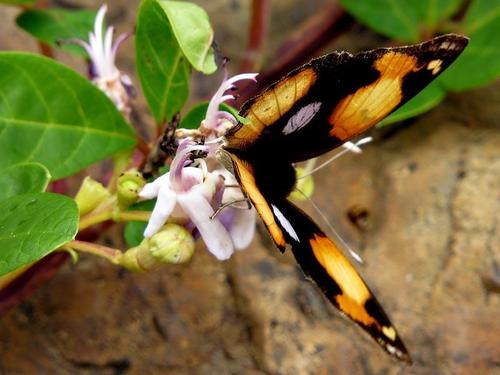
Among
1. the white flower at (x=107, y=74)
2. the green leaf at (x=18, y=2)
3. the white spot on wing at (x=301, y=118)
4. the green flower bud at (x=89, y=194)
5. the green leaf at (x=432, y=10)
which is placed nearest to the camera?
the white spot on wing at (x=301, y=118)

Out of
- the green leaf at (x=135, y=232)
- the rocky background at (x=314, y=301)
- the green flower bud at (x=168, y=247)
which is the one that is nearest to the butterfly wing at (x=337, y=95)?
the green flower bud at (x=168, y=247)

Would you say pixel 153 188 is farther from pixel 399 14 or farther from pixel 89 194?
pixel 399 14

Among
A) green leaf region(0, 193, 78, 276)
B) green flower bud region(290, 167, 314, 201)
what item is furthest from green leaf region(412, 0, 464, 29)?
green leaf region(0, 193, 78, 276)

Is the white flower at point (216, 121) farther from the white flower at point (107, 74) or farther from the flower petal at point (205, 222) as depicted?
the white flower at point (107, 74)

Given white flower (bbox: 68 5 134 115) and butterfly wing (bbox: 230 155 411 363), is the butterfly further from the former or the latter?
white flower (bbox: 68 5 134 115)

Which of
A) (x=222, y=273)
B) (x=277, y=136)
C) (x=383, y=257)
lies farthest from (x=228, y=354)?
(x=277, y=136)

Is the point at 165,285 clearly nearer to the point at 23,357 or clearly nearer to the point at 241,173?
the point at 23,357

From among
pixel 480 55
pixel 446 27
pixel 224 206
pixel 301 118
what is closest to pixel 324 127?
pixel 301 118
